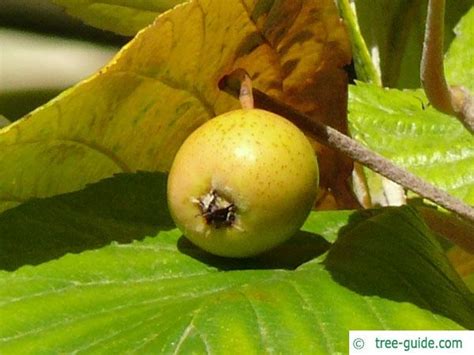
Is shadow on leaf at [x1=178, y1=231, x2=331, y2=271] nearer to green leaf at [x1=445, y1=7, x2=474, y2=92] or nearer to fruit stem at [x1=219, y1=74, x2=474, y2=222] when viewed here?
fruit stem at [x1=219, y1=74, x2=474, y2=222]

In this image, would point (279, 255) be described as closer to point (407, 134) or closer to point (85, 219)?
point (85, 219)

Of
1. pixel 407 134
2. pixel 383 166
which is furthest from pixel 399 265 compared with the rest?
pixel 407 134

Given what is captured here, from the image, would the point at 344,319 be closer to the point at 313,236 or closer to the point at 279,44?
the point at 313,236

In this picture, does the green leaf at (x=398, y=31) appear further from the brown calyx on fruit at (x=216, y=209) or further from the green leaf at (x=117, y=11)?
the brown calyx on fruit at (x=216, y=209)

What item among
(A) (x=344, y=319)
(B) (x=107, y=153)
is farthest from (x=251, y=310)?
(B) (x=107, y=153)

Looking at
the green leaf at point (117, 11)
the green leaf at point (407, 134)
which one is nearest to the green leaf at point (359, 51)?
the green leaf at point (407, 134)
